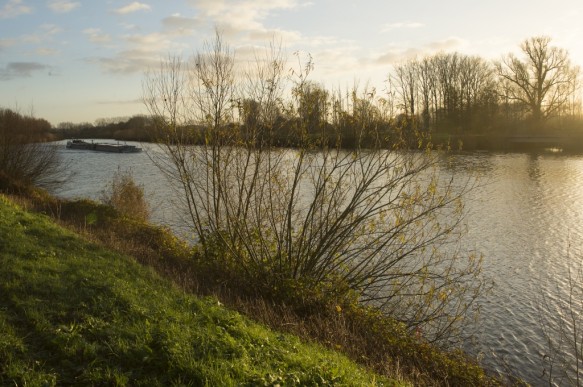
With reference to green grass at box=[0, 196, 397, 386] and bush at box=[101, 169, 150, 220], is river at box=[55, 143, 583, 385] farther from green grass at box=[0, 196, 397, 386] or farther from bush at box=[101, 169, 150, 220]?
green grass at box=[0, 196, 397, 386]

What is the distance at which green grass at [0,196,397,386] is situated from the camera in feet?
15.3

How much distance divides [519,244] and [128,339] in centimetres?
1402

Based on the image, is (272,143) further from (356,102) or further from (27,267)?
(27,267)

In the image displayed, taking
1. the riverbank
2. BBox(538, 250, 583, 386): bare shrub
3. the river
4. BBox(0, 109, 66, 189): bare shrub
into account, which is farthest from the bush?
BBox(538, 250, 583, 386): bare shrub

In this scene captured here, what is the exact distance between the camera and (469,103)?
194ft

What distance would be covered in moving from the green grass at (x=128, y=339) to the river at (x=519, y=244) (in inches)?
199

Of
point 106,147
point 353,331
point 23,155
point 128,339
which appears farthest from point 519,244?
point 106,147

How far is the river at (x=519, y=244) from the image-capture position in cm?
985

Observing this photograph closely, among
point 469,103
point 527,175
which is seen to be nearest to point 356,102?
point 527,175

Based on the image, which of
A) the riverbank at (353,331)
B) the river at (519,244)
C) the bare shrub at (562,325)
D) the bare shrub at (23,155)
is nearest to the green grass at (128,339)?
the riverbank at (353,331)

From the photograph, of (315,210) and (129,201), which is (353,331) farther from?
(129,201)

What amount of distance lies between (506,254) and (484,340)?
217 inches

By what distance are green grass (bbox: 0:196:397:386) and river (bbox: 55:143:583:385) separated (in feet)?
16.6

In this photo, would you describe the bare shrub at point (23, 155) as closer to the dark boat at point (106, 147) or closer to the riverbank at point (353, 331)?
the riverbank at point (353, 331)
